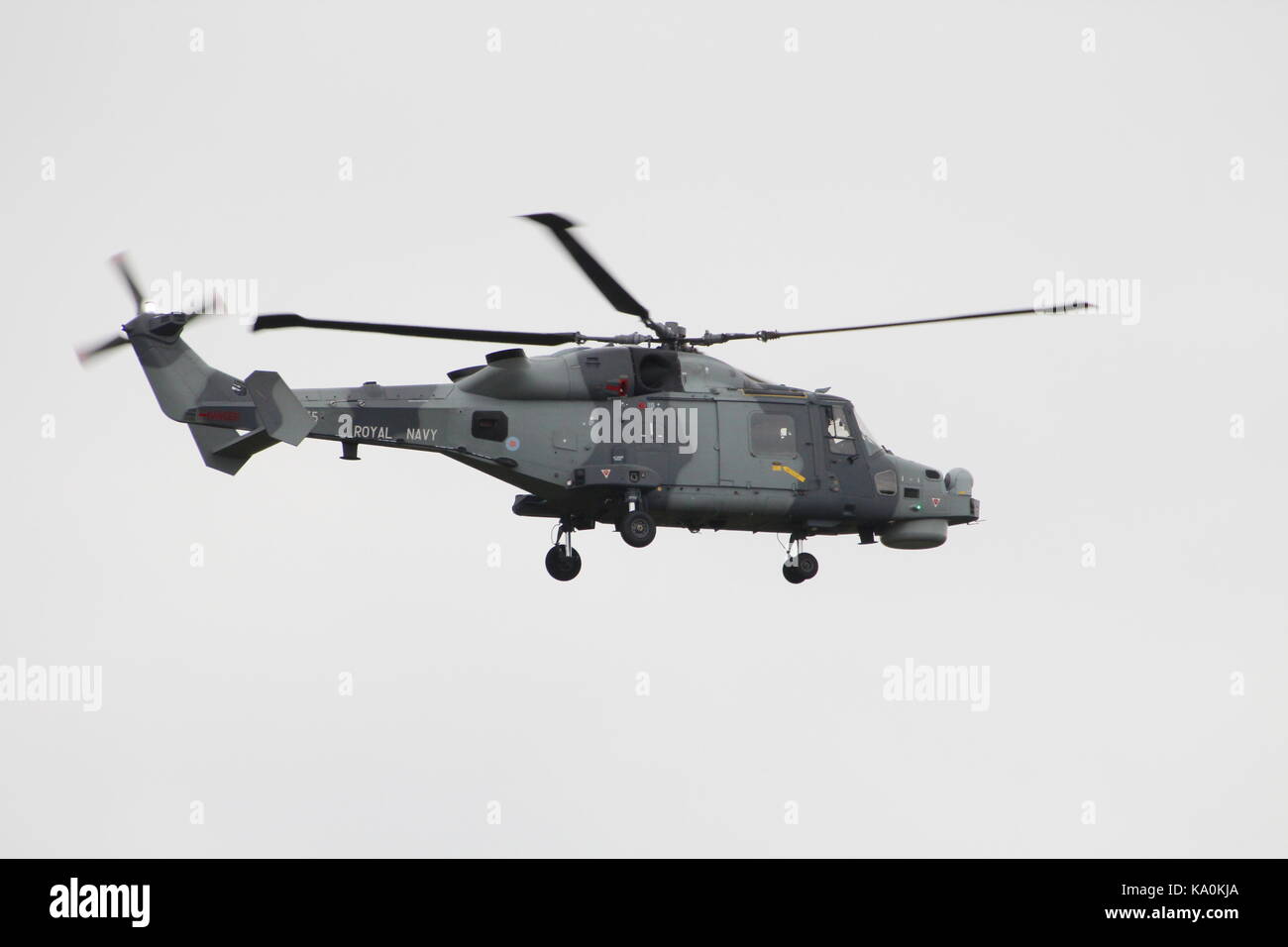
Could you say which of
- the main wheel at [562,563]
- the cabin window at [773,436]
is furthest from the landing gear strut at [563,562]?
the cabin window at [773,436]

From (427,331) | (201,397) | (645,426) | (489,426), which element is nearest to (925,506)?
(645,426)

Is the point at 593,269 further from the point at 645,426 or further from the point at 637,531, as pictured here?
the point at 637,531

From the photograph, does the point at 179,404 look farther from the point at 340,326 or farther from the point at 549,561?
the point at 549,561

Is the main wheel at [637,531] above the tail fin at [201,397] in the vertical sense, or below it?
below

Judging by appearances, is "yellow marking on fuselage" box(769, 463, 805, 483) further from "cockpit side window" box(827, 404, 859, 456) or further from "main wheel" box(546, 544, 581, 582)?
"main wheel" box(546, 544, 581, 582)

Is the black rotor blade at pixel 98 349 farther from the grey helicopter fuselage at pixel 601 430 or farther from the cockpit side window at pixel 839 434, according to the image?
the cockpit side window at pixel 839 434

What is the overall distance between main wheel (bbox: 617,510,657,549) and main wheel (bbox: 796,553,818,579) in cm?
383

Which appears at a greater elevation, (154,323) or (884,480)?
(154,323)

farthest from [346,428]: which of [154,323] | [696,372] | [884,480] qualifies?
[884,480]

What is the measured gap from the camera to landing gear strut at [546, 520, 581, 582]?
127 ft

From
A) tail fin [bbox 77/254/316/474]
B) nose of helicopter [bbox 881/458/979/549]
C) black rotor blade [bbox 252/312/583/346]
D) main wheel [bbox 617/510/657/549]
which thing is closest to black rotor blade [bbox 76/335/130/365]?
tail fin [bbox 77/254/316/474]

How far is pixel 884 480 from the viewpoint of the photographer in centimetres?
4053

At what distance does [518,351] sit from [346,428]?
3.35m

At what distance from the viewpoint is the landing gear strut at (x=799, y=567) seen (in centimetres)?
4025
